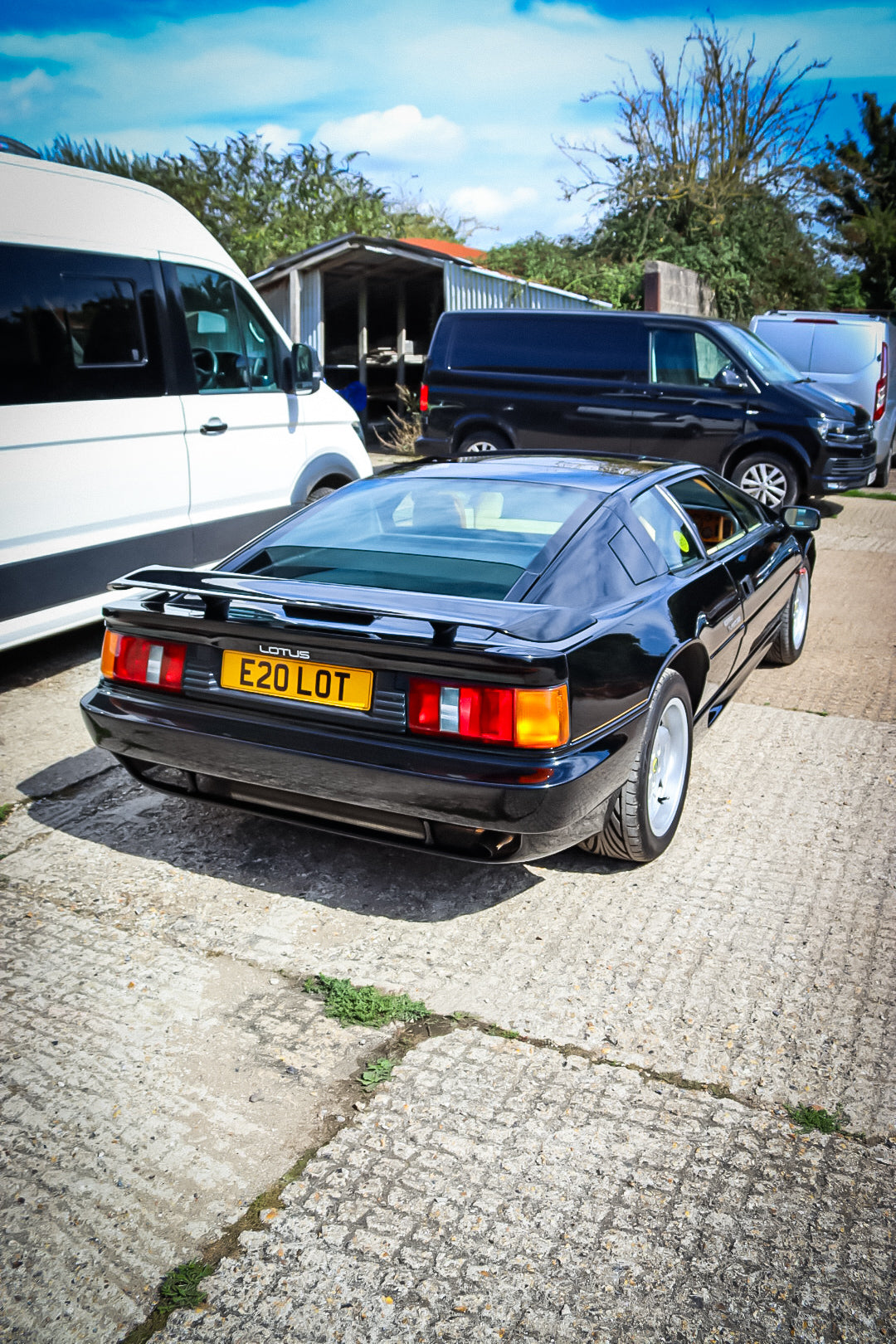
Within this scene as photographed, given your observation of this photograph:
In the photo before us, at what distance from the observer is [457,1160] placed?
215 centimetres

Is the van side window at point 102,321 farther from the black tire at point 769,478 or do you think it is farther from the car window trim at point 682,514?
the black tire at point 769,478

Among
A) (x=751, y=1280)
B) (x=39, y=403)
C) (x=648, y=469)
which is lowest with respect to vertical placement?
(x=751, y=1280)

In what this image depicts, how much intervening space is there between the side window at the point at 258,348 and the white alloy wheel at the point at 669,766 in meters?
4.04

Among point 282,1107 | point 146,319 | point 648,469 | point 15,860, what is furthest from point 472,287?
point 282,1107

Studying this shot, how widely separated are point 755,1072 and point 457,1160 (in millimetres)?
783

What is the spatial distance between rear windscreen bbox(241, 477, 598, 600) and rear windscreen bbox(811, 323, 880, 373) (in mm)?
10045

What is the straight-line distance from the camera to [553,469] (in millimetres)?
3838

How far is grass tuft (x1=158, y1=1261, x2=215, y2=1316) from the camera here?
71.4 inches

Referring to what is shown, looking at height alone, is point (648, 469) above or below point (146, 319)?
below

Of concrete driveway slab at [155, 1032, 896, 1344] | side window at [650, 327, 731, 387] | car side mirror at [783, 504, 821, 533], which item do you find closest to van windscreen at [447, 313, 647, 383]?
side window at [650, 327, 731, 387]

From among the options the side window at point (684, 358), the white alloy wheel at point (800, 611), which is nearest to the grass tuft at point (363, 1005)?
the white alloy wheel at point (800, 611)

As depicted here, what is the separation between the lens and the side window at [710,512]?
4.08m

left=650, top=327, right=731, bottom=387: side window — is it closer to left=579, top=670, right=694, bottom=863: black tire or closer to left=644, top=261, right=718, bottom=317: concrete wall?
left=644, top=261, right=718, bottom=317: concrete wall

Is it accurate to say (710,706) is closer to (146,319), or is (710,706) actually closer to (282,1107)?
(282,1107)
